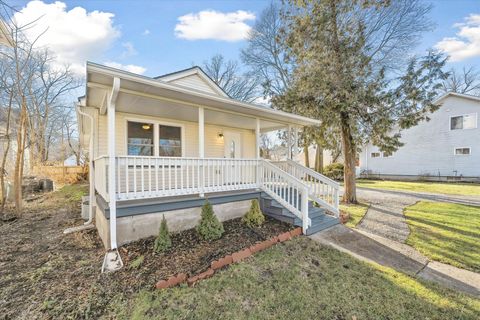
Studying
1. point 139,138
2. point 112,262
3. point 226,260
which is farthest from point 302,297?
point 139,138

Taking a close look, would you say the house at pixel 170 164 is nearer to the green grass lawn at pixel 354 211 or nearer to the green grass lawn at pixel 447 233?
the green grass lawn at pixel 354 211

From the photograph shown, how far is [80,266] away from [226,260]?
2.58 m

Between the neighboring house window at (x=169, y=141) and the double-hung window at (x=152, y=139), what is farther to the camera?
the neighboring house window at (x=169, y=141)

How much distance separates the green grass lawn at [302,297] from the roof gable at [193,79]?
273 inches

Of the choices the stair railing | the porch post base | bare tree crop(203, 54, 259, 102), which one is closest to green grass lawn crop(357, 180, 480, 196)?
the stair railing

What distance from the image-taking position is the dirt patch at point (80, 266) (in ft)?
9.60

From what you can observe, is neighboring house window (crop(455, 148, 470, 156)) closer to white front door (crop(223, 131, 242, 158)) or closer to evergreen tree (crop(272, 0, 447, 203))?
evergreen tree (crop(272, 0, 447, 203))

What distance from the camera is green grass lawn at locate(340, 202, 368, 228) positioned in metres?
6.70

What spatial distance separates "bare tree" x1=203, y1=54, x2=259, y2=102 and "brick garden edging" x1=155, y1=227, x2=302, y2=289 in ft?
69.5

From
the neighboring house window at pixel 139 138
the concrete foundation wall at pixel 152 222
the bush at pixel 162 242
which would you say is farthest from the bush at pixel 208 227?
the neighboring house window at pixel 139 138

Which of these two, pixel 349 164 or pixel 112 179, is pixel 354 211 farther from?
pixel 112 179

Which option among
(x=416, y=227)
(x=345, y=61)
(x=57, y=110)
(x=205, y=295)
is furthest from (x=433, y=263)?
(x=57, y=110)

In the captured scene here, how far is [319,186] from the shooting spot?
723 cm

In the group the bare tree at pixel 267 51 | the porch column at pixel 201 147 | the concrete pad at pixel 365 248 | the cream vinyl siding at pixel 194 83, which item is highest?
the bare tree at pixel 267 51
